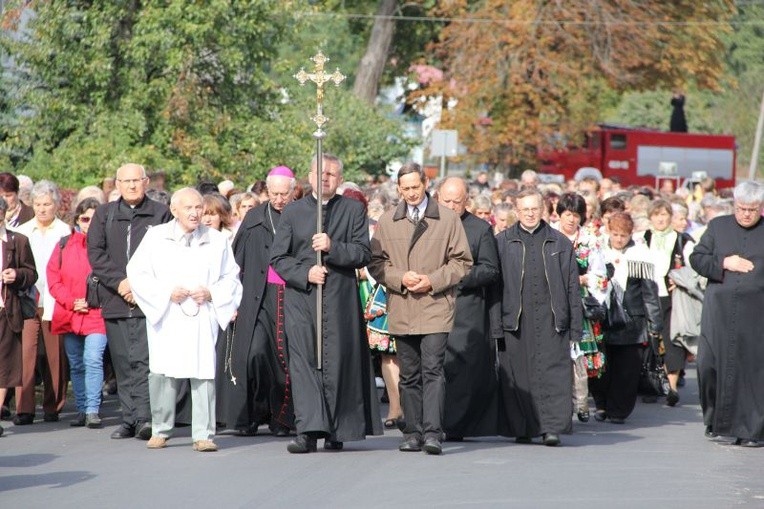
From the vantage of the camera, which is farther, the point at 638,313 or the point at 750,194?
the point at 638,313

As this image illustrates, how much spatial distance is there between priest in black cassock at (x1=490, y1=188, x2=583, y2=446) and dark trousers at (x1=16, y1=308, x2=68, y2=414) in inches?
151

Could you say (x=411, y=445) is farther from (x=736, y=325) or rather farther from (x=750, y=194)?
(x=750, y=194)

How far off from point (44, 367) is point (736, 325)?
575 cm

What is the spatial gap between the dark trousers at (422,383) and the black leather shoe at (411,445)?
3cm

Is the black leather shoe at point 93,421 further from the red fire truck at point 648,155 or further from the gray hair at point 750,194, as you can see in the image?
the red fire truck at point 648,155

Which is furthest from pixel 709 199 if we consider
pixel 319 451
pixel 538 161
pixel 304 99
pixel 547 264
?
pixel 538 161

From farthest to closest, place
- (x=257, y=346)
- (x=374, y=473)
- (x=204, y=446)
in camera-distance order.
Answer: (x=257, y=346) < (x=204, y=446) < (x=374, y=473)

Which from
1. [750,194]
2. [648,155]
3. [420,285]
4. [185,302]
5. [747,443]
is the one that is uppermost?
[648,155]

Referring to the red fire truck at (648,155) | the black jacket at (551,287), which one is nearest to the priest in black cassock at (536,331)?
the black jacket at (551,287)

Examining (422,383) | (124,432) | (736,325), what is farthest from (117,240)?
(736,325)

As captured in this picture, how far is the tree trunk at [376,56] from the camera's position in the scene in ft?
138

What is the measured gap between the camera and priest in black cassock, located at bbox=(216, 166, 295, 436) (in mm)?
12438

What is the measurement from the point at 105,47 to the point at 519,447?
38.5ft

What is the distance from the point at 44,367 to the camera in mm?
13719
